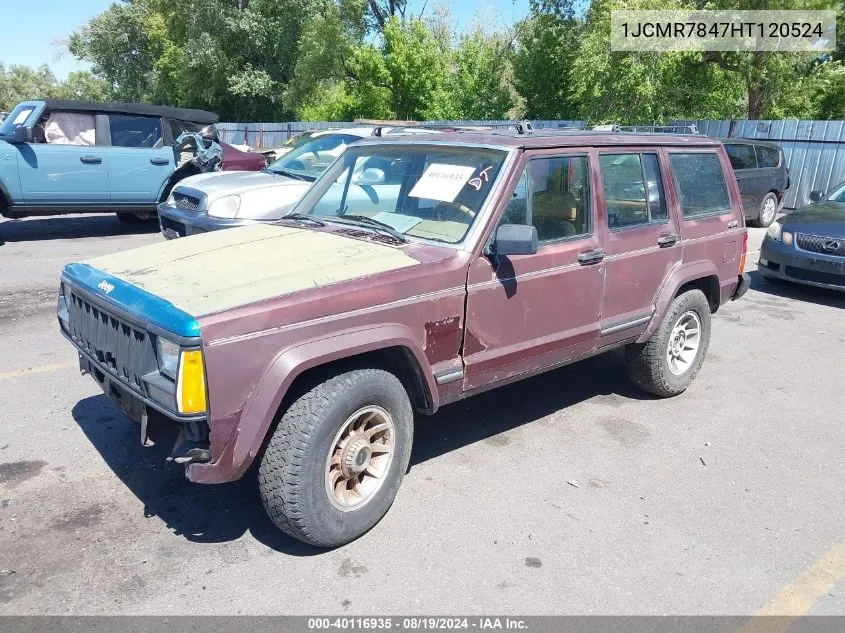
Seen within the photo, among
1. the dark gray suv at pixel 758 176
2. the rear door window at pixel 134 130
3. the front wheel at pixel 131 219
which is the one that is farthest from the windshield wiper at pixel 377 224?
the dark gray suv at pixel 758 176

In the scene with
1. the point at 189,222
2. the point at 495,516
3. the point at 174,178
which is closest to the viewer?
the point at 495,516

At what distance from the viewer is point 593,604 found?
304cm

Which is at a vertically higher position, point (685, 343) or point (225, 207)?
point (225, 207)

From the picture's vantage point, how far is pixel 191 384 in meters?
2.84

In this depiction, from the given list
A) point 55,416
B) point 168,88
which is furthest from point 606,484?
point 168,88

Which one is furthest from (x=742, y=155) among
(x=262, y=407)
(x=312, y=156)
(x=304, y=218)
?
(x=262, y=407)

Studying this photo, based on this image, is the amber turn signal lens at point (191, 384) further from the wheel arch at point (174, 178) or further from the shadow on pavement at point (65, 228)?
the shadow on pavement at point (65, 228)

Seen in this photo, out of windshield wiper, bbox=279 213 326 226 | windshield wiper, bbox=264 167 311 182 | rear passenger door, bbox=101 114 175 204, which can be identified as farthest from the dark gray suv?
windshield wiper, bbox=279 213 326 226

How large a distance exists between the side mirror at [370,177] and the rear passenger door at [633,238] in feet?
4.62

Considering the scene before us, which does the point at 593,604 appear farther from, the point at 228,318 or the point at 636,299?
the point at 636,299

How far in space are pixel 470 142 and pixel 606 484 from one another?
2160 mm

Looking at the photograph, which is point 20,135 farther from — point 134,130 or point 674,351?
point 674,351

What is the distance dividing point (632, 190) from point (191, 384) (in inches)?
127

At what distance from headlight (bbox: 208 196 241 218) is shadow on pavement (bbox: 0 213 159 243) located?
15.7 ft
